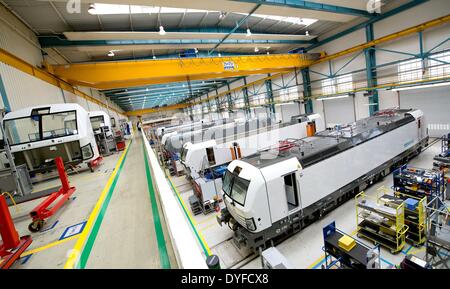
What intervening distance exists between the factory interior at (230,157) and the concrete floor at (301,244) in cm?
A: 4

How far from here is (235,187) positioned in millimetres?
4844

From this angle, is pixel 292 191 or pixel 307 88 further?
pixel 307 88

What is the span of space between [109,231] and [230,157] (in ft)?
23.1

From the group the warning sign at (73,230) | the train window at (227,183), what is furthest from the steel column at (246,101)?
the warning sign at (73,230)

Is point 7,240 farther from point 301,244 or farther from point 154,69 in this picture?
point 154,69

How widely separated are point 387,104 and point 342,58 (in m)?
4.14

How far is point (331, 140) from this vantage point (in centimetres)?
611

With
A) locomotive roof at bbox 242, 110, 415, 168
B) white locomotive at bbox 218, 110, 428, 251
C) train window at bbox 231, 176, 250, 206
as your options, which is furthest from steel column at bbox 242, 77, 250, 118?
train window at bbox 231, 176, 250, 206

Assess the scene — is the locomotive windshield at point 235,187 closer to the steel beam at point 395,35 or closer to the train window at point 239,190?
the train window at point 239,190

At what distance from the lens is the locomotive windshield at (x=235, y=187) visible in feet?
14.7

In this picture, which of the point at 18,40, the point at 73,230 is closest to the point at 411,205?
the point at 73,230
